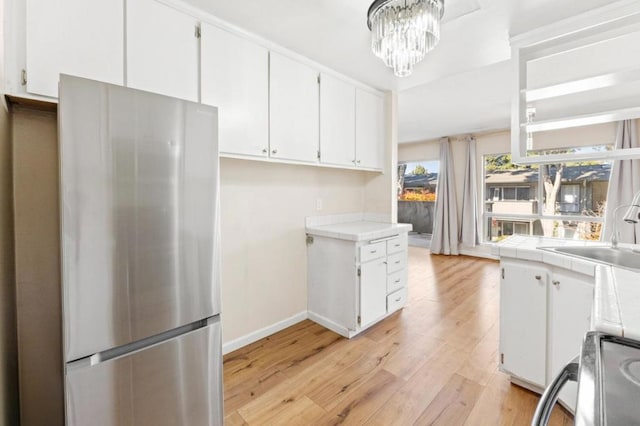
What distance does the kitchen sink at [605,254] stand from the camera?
153 centimetres

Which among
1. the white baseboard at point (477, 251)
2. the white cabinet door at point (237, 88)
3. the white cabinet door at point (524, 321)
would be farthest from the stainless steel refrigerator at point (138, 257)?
the white baseboard at point (477, 251)

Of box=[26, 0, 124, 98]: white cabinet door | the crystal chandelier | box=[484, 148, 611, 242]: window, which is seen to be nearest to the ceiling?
the crystal chandelier

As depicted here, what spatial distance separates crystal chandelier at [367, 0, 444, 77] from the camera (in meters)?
1.43

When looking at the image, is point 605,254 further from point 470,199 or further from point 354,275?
point 470,199

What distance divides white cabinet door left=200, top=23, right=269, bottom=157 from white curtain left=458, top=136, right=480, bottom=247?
182 inches

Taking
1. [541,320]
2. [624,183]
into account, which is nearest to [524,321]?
[541,320]

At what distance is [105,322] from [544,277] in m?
2.15

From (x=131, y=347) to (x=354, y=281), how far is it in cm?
164

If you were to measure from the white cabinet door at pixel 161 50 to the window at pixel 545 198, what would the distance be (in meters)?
4.71

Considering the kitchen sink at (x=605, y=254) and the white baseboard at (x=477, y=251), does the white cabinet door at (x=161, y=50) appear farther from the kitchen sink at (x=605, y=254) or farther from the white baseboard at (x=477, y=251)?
the white baseboard at (x=477, y=251)

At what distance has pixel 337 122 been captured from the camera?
106 inches

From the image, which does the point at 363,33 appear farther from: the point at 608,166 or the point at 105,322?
the point at 608,166

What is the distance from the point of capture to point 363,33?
2.04 m

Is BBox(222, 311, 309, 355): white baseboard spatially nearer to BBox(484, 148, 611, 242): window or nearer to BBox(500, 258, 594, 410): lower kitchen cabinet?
BBox(500, 258, 594, 410): lower kitchen cabinet
